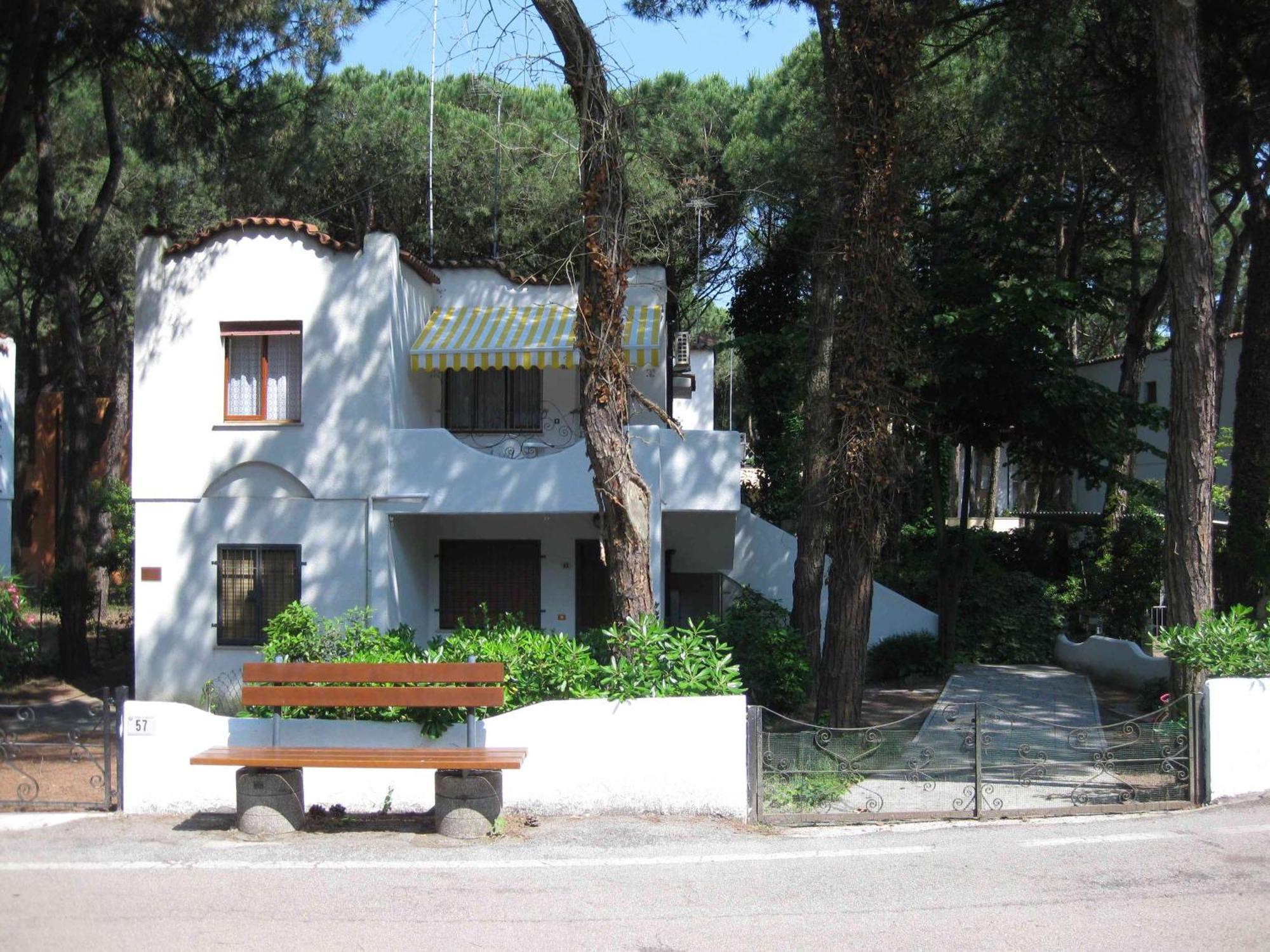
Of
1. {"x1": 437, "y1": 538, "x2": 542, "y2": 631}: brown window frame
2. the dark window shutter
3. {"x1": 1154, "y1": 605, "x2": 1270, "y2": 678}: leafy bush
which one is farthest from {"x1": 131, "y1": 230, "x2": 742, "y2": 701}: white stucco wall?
{"x1": 1154, "y1": 605, "x2": 1270, "y2": 678}: leafy bush

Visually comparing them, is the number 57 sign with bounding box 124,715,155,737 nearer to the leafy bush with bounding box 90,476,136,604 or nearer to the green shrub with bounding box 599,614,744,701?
the green shrub with bounding box 599,614,744,701

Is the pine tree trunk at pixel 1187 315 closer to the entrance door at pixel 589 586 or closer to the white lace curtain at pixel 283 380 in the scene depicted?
the entrance door at pixel 589 586

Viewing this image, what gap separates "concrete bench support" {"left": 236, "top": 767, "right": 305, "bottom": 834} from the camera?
27.6 feet

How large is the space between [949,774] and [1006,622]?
1328cm

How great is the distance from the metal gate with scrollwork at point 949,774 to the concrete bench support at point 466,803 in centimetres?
208

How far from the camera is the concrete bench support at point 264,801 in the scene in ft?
27.6

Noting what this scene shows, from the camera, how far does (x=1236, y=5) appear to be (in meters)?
16.1

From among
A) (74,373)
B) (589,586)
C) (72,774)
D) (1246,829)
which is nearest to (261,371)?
(74,373)

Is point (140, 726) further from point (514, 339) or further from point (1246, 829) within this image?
point (1246, 829)

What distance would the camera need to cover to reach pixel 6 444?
24547 mm

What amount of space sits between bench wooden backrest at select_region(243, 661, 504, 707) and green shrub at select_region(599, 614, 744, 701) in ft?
3.51

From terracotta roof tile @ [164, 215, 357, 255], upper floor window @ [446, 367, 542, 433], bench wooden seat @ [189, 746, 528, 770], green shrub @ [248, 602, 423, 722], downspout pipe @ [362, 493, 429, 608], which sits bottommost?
bench wooden seat @ [189, 746, 528, 770]

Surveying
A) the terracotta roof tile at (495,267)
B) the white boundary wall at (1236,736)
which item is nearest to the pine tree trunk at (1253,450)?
the white boundary wall at (1236,736)

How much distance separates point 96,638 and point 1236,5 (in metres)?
21.8
